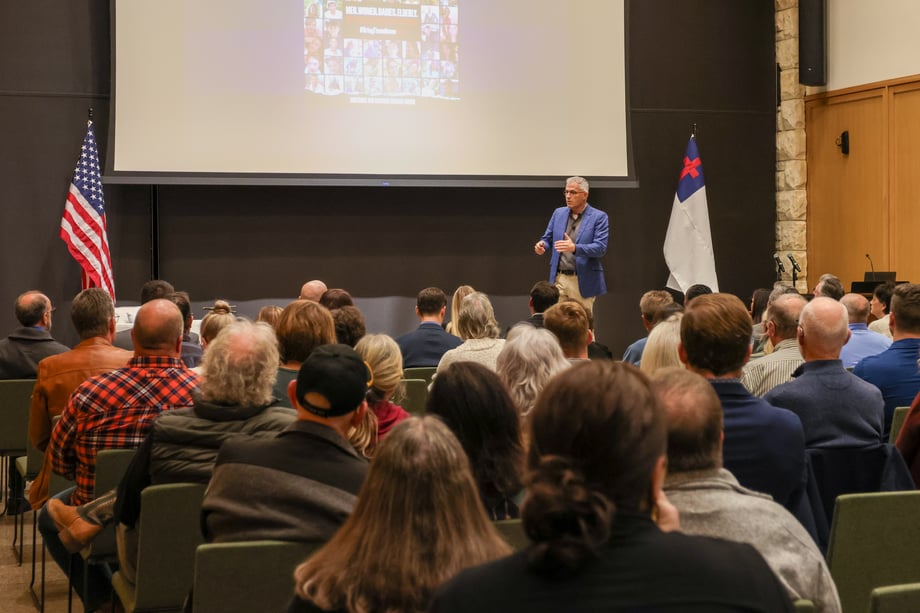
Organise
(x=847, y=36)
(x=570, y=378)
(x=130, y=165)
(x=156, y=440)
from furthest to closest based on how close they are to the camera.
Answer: (x=847, y=36) < (x=130, y=165) < (x=156, y=440) < (x=570, y=378)

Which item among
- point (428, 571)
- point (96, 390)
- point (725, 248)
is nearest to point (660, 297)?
point (96, 390)

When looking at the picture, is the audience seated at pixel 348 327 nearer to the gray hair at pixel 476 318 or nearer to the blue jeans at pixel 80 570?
the gray hair at pixel 476 318

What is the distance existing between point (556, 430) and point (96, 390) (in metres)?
2.39

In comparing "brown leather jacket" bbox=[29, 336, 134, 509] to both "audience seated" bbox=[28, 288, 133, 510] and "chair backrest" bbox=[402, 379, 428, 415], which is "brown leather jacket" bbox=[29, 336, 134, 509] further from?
"chair backrest" bbox=[402, 379, 428, 415]

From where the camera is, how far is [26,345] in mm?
5309

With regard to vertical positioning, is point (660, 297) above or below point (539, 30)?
below

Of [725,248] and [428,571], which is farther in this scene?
[725,248]

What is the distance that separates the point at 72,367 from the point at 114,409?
2.85ft

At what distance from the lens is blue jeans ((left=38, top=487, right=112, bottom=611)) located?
3553 mm

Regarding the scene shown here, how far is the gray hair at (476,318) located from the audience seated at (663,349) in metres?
1.57

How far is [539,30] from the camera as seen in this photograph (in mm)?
9719

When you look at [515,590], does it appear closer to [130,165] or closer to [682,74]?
[130,165]

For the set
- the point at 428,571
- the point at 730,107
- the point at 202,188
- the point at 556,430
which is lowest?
the point at 428,571

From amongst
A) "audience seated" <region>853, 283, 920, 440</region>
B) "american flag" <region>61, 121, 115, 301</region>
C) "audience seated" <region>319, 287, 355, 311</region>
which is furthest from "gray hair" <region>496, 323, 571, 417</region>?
"american flag" <region>61, 121, 115, 301</region>
